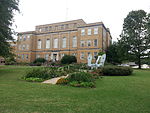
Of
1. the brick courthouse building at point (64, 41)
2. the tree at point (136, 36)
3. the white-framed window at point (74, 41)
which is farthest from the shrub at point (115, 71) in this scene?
the white-framed window at point (74, 41)

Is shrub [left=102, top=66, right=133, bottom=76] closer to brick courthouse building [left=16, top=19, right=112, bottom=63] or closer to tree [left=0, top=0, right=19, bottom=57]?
tree [left=0, top=0, right=19, bottom=57]

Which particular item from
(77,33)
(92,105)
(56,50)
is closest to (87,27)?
(77,33)

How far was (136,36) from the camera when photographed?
3109 cm

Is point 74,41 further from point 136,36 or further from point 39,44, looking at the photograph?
point 136,36

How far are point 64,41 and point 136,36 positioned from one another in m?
20.5

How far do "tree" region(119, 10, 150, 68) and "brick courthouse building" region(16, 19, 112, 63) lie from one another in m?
6.36

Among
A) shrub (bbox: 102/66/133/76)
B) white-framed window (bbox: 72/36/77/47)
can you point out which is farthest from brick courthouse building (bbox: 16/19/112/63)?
shrub (bbox: 102/66/133/76)

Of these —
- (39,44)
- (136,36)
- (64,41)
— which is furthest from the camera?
(39,44)

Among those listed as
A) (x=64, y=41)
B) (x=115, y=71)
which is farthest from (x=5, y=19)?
(x=64, y=41)

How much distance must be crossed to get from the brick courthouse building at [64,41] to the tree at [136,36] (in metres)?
6.36

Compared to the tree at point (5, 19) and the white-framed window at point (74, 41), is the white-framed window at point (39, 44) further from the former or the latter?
the tree at point (5, 19)

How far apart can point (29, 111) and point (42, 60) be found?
127 feet

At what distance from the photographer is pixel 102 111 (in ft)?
13.8

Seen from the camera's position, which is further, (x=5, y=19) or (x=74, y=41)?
(x=74, y=41)
